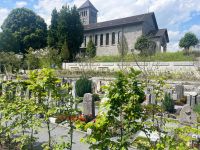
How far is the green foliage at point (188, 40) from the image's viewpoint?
1332 inches

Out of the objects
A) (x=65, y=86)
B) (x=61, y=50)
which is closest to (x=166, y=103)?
(x=65, y=86)

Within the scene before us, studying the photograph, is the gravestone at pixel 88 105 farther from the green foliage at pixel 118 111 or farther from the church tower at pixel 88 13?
the church tower at pixel 88 13

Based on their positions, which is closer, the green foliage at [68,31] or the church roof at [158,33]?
the green foliage at [68,31]

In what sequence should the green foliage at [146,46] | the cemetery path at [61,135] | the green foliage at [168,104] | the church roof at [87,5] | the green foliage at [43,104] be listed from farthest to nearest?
the church roof at [87,5] < the green foliage at [146,46] < the green foliage at [168,104] < the cemetery path at [61,135] < the green foliage at [43,104]

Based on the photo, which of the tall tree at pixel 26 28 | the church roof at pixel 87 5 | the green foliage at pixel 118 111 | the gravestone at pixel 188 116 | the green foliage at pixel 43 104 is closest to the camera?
the green foliage at pixel 118 111

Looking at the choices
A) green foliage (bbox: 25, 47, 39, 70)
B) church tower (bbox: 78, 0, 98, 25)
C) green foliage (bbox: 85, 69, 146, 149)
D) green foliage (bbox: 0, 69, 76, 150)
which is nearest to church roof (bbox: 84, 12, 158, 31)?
church tower (bbox: 78, 0, 98, 25)

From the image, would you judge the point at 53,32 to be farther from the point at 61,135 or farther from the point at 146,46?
the point at 61,135

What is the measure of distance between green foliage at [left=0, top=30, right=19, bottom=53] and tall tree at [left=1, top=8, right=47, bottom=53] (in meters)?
1.25

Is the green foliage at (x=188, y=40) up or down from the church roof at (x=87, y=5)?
down

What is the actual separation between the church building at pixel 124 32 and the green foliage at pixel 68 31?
8581 mm

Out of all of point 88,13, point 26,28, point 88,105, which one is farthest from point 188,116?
point 88,13

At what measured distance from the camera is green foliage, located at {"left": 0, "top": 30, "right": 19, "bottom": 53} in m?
44.7

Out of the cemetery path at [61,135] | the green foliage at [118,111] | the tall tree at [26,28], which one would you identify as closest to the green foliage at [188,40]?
the tall tree at [26,28]

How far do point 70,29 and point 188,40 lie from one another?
18382 mm
